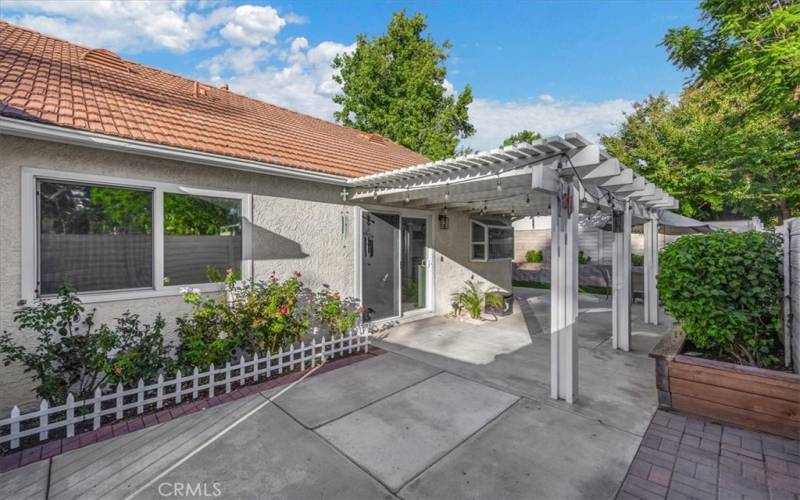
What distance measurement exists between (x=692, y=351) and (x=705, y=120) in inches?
624

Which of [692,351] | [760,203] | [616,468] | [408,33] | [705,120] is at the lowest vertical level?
[616,468]

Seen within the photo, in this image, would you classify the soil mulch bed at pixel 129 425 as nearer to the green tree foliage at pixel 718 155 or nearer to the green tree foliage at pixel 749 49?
the green tree foliage at pixel 749 49

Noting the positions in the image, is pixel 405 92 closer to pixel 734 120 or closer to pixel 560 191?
pixel 734 120

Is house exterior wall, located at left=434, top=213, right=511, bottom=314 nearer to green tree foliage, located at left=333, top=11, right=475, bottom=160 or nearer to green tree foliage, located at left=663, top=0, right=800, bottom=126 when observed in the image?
green tree foliage, located at left=663, top=0, right=800, bottom=126

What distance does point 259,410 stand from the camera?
435 cm

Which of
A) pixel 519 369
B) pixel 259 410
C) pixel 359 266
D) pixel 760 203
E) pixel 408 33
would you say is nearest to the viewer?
pixel 259 410

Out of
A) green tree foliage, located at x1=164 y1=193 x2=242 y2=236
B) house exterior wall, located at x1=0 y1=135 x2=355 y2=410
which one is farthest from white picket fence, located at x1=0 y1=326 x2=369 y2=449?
green tree foliage, located at x1=164 y1=193 x2=242 y2=236

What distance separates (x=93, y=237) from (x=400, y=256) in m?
5.85

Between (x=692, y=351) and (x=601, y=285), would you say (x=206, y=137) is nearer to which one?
(x=692, y=351)

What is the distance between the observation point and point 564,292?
15.7 ft

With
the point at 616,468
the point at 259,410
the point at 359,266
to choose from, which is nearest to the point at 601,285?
the point at 359,266

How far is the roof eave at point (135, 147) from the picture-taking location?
158 inches

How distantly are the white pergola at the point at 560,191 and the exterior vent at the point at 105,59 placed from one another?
604cm

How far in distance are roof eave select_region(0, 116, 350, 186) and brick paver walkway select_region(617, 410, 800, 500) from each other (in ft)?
20.1
